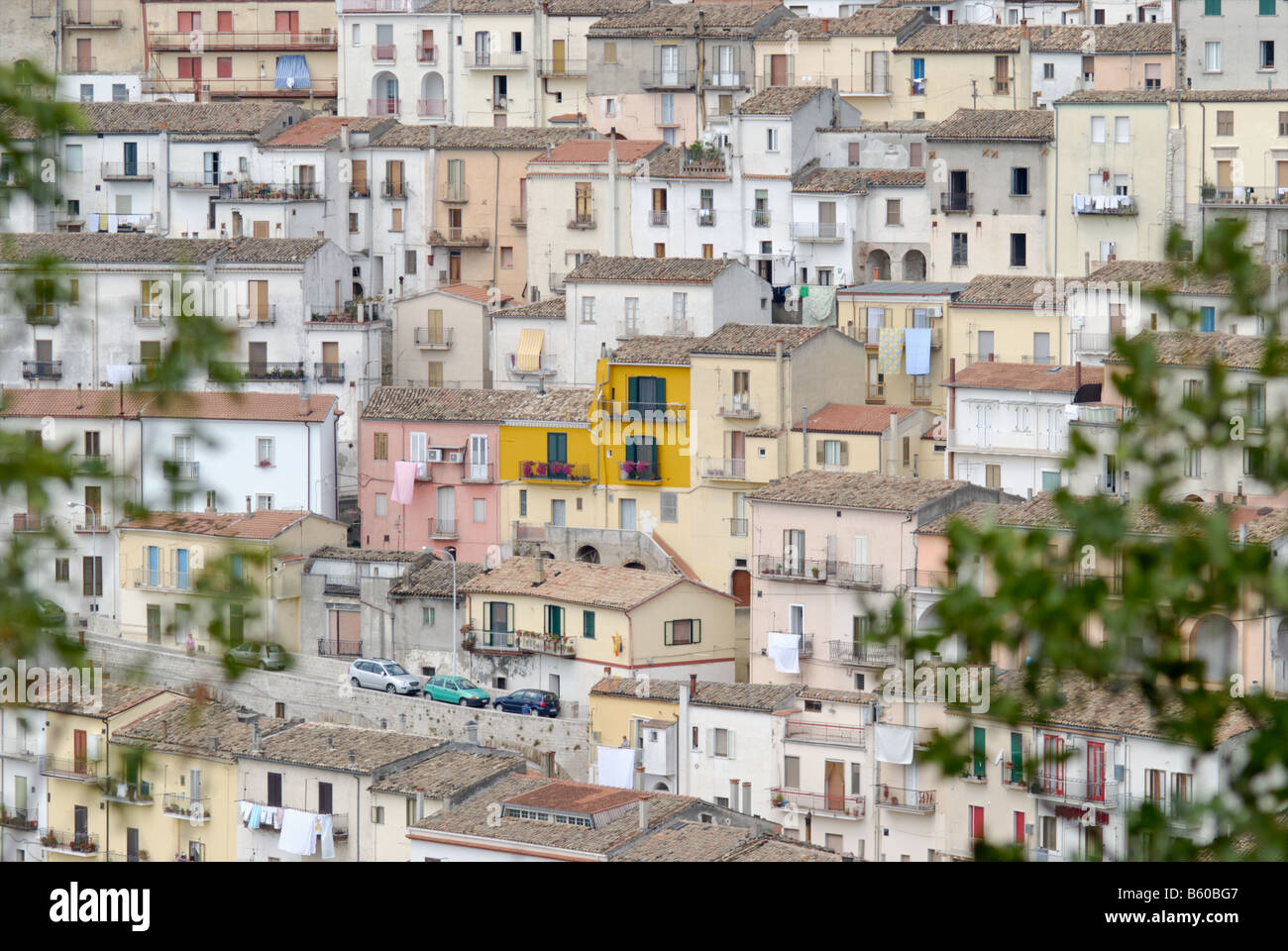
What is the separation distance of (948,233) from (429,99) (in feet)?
61.1

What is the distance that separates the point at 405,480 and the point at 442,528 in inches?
51.6

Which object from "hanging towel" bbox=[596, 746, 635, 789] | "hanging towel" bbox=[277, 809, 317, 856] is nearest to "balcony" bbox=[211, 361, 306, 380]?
"hanging towel" bbox=[596, 746, 635, 789]

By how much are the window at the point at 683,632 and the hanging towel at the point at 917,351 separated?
345 inches

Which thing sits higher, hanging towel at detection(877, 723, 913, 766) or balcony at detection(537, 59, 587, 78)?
balcony at detection(537, 59, 587, 78)

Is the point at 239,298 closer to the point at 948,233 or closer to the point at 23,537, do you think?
the point at 948,233

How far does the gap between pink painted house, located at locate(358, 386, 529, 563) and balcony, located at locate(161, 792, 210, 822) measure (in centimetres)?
1078

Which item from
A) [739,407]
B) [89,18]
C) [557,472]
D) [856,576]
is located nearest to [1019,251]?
[739,407]

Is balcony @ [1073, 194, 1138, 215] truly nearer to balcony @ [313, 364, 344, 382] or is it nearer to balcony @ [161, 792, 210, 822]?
balcony @ [313, 364, 344, 382]

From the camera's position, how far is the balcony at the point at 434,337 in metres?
60.6

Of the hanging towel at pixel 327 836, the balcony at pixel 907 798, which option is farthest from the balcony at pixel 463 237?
the balcony at pixel 907 798

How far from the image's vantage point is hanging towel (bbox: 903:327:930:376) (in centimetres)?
5497

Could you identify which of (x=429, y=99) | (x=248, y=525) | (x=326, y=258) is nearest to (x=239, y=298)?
(x=326, y=258)

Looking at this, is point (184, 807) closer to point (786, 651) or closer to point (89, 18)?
point (786, 651)

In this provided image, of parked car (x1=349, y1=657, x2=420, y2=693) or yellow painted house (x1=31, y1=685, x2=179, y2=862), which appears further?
parked car (x1=349, y1=657, x2=420, y2=693)
